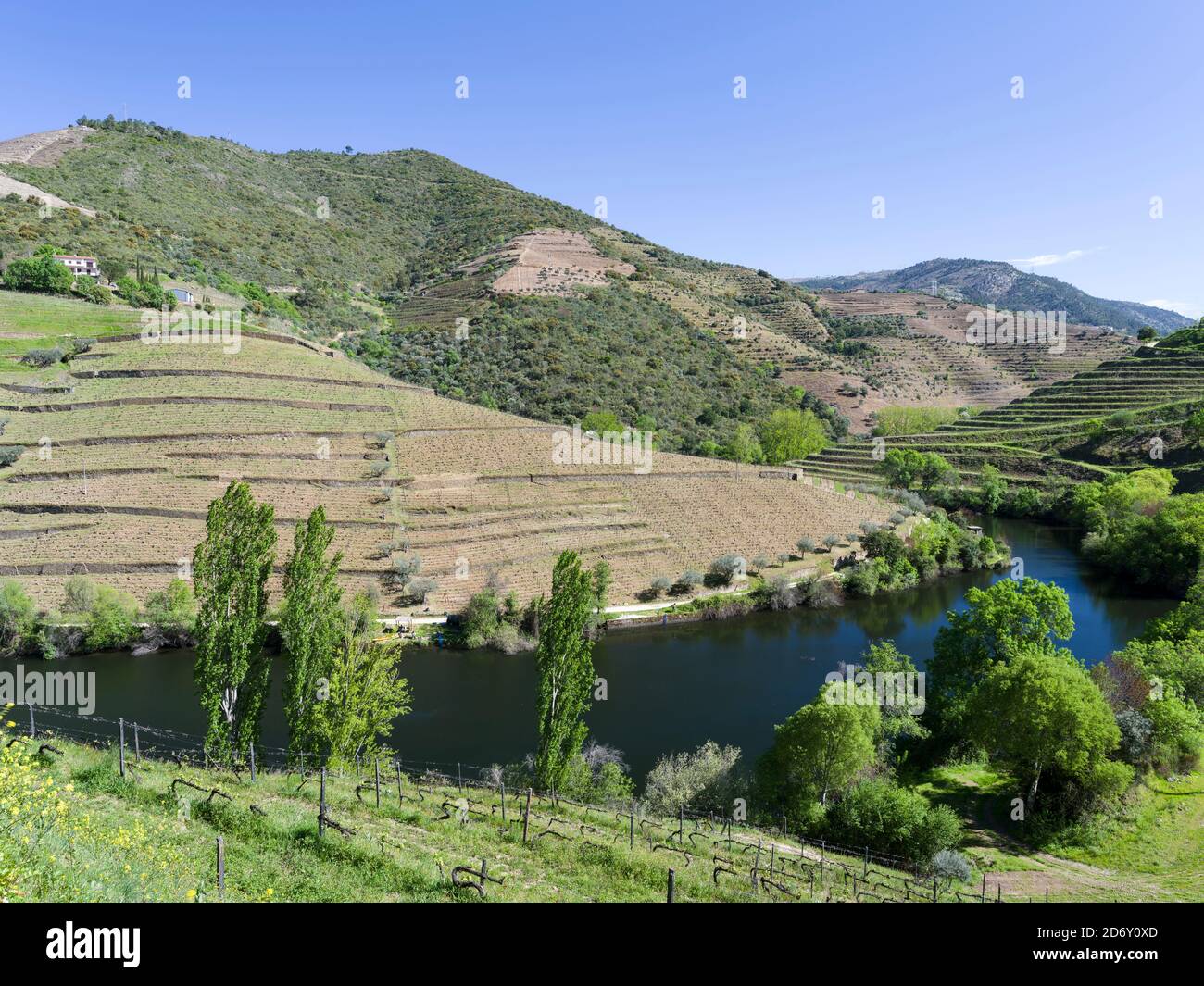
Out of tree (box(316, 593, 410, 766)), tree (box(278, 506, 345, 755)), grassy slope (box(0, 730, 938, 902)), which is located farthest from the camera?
tree (box(316, 593, 410, 766))

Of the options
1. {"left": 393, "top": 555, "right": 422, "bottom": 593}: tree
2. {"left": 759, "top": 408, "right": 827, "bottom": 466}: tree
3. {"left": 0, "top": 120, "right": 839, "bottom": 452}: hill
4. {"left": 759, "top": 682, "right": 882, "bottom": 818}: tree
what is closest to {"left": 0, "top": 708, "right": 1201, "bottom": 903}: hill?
{"left": 759, "top": 682, "right": 882, "bottom": 818}: tree

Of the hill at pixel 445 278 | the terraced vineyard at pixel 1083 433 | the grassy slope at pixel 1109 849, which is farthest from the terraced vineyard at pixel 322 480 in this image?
the terraced vineyard at pixel 1083 433

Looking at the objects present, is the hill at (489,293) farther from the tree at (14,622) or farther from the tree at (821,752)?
the tree at (821,752)

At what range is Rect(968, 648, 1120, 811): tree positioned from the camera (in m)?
21.3

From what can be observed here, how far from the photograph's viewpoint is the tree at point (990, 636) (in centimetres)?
2703

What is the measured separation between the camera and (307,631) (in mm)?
21281

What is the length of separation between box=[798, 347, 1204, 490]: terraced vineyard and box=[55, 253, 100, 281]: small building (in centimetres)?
8207

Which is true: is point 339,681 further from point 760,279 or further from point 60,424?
point 760,279

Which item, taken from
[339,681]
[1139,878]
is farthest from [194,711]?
[1139,878]

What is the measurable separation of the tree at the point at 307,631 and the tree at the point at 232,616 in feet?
2.90

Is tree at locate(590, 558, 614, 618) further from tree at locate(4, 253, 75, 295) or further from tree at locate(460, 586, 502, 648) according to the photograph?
tree at locate(4, 253, 75, 295)

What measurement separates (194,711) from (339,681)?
12054mm

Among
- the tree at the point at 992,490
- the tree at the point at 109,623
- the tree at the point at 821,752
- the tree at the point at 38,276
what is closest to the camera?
the tree at the point at 821,752
